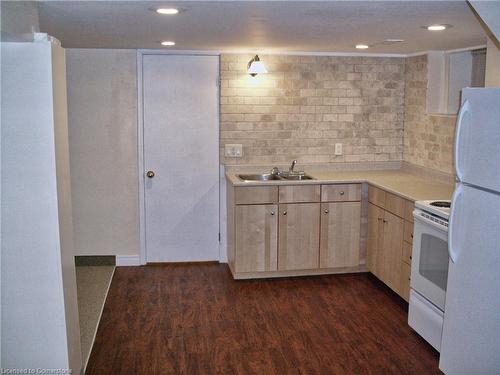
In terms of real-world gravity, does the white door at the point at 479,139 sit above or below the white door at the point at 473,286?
above

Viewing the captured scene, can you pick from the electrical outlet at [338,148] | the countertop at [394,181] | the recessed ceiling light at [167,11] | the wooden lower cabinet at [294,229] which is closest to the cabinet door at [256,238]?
the wooden lower cabinet at [294,229]

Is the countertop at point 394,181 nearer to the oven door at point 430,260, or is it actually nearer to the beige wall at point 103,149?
the oven door at point 430,260

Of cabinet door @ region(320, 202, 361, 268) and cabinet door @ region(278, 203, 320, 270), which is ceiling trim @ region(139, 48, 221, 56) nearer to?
cabinet door @ region(278, 203, 320, 270)

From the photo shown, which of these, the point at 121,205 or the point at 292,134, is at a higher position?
the point at 292,134

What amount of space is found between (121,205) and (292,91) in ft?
6.39

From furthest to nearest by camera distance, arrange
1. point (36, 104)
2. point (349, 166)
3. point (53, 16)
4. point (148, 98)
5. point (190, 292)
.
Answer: point (349, 166) → point (148, 98) → point (190, 292) → point (53, 16) → point (36, 104)

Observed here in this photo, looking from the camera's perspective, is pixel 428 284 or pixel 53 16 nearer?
pixel 53 16

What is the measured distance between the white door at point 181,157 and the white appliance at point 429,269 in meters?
2.23

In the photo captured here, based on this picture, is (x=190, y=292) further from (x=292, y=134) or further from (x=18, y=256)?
(x=18, y=256)

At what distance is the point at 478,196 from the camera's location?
2.89 meters

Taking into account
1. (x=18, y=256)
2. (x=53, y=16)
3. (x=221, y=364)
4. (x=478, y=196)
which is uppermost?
(x=53, y=16)

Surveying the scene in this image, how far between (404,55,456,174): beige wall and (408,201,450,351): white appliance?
4.13 ft

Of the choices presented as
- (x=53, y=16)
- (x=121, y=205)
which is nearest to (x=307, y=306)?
(x=121, y=205)

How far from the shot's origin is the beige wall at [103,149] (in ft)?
17.1
